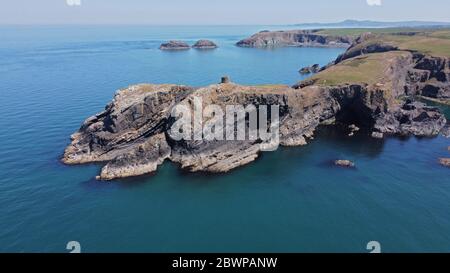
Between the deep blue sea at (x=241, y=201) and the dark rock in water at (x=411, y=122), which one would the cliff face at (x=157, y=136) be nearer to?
the deep blue sea at (x=241, y=201)

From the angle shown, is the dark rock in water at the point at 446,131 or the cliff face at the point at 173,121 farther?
the dark rock in water at the point at 446,131

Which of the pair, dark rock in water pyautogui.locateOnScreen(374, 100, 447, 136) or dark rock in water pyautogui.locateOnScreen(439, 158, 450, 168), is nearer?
dark rock in water pyautogui.locateOnScreen(439, 158, 450, 168)

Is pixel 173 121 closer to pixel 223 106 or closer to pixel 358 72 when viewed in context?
pixel 223 106

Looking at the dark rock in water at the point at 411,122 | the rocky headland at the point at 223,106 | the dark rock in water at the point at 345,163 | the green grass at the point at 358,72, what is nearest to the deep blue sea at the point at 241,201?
the dark rock in water at the point at 345,163

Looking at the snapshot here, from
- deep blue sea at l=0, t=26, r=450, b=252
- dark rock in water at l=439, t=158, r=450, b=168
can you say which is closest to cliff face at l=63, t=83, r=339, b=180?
deep blue sea at l=0, t=26, r=450, b=252

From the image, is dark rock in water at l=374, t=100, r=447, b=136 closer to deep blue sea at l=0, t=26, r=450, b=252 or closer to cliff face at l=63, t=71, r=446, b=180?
cliff face at l=63, t=71, r=446, b=180

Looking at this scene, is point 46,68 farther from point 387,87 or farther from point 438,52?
point 438,52

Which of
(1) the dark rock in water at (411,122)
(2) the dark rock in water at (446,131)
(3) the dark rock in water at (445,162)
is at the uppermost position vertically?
(1) the dark rock in water at (411,122)

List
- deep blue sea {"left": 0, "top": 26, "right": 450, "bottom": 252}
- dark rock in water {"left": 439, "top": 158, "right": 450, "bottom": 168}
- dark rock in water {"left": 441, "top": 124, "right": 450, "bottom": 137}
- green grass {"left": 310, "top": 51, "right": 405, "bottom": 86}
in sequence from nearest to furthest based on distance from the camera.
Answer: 1. deep blue sea {"left": 0, "top": 26, "right": 450, "bottom": 252}
2. dark rock in water {"left": 439, "top": 158, "right": 450, "bottom": 168}
3. dark rock in water {"left": 441, "top": 124, "right": 450, "bottom": 137}
4. green grass {"left": 310, "top": 51, "right": 405, "bottom": 86}
